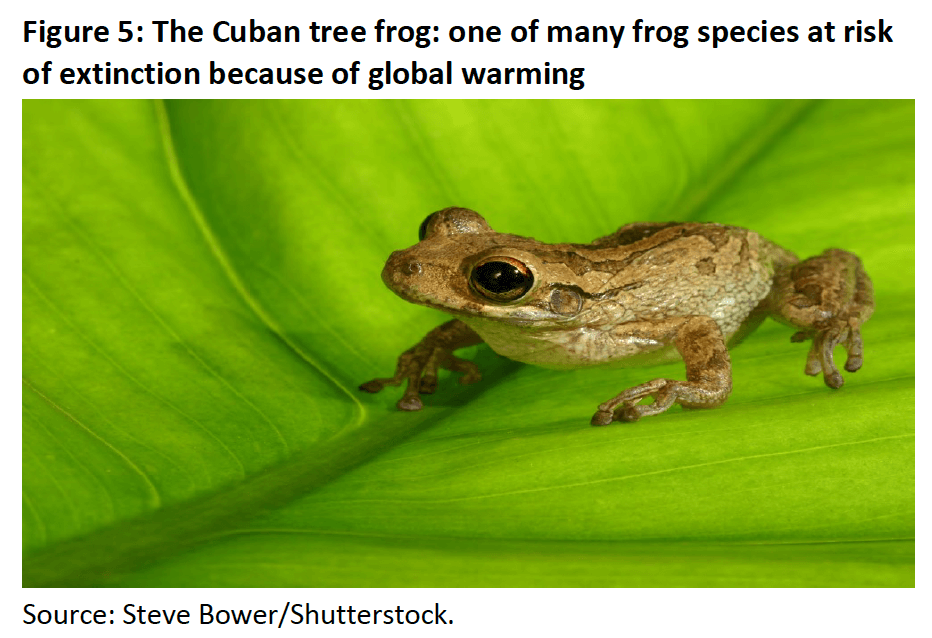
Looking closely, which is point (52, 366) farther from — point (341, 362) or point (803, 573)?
point (803, 573)

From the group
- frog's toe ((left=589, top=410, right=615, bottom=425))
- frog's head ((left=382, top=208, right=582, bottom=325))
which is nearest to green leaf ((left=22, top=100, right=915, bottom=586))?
frog's toe ((left=589, top=410, right=615, bottom=425))

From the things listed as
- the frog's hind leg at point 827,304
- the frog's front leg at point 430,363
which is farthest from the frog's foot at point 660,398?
the frog's front leg at point 430,363

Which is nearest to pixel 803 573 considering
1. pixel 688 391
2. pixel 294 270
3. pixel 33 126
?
pixel 688 391

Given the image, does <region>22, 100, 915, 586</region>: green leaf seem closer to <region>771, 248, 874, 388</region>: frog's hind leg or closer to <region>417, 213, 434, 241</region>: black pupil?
<region>771, 248, 874, 388</region>: frog's hind leg

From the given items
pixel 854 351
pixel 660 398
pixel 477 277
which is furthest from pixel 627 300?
pixel 854 351

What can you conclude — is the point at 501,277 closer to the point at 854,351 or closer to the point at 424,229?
the point at 424,229
